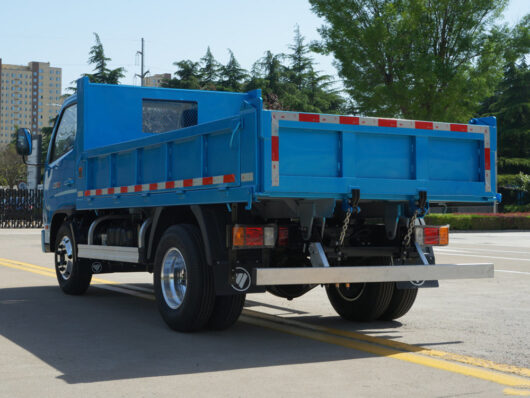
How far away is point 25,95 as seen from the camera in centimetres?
17888

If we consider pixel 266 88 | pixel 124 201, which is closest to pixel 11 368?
pixel 124 201

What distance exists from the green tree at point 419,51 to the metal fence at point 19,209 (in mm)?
17543

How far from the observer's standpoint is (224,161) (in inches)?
265

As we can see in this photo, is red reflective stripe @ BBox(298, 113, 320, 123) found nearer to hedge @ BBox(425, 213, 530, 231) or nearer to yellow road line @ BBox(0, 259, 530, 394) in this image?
yellow road line @ BBox(0, 259, 530, 394)

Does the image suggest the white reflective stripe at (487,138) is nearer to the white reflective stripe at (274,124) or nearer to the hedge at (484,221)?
the white reflective stripe at (274,124)

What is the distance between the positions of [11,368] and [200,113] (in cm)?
531

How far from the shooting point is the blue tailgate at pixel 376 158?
6.42 m

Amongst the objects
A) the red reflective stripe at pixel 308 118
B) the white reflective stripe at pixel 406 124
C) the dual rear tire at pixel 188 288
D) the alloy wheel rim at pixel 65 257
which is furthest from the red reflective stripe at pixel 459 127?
the alloy wheel rim at pixel 65 257

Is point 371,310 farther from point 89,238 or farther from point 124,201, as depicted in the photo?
point 89,238

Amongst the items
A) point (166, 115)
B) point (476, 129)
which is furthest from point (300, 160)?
point (166, 115)

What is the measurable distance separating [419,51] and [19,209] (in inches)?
856

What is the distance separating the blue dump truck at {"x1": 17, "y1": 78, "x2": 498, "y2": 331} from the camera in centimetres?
647

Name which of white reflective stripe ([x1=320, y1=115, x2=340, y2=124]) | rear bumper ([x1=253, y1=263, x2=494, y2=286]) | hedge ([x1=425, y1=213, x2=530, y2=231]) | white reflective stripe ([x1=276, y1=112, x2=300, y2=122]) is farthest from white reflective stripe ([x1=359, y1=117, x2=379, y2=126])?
hedge ([x1=425, y1=213, x2=530, y2=231])

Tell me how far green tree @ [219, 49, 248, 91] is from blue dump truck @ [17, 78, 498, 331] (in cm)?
4889
